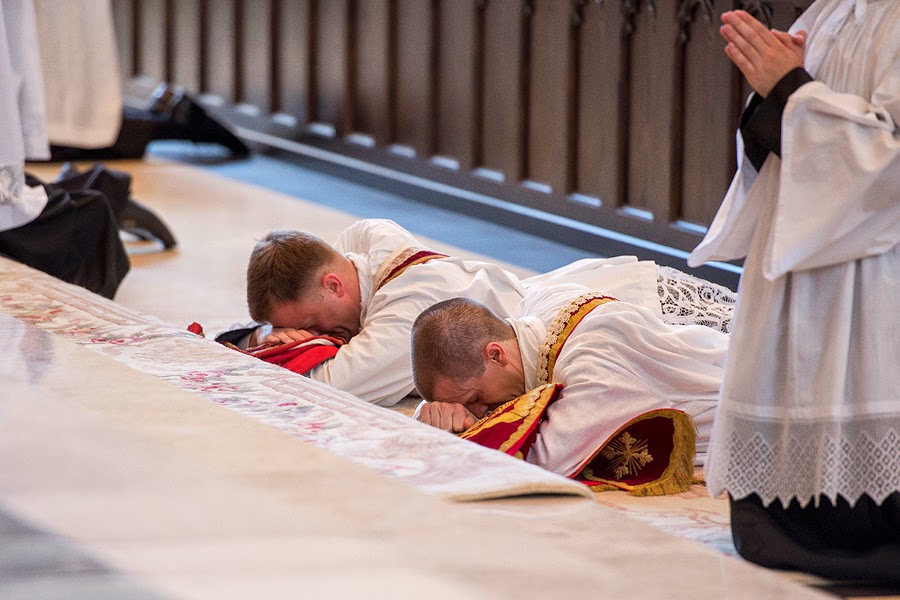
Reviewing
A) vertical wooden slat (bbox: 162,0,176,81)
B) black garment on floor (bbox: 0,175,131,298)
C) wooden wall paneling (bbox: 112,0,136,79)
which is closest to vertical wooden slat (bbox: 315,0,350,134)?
vertical wooden slat (bbox: 162,0,176,81)

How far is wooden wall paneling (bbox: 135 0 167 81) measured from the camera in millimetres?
10008

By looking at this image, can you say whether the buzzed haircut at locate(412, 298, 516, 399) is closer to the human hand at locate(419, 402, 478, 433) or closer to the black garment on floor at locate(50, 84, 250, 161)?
the human hand at locate(419, 402, 478, 433)

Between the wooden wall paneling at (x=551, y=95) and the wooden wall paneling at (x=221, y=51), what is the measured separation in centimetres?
328

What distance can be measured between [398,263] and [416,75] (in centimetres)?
395

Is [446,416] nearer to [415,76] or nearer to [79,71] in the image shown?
[415,76]

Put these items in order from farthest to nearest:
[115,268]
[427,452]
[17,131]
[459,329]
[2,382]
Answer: [115,268], [17,131], [459,329], [427,452], [2,382]

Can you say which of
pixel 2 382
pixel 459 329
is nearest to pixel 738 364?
pixel 459 329

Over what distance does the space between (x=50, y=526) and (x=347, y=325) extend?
2.72 metres

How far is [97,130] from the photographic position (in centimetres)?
822

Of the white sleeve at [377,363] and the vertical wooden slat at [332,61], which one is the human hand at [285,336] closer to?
the white sleeve at [377,363]

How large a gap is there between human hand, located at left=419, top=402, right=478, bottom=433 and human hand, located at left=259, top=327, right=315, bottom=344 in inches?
28.3

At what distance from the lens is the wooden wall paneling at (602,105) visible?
19.8ft

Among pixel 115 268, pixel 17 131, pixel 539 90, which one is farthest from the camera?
pixel 539 90

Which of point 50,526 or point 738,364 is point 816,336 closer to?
point 738,364
